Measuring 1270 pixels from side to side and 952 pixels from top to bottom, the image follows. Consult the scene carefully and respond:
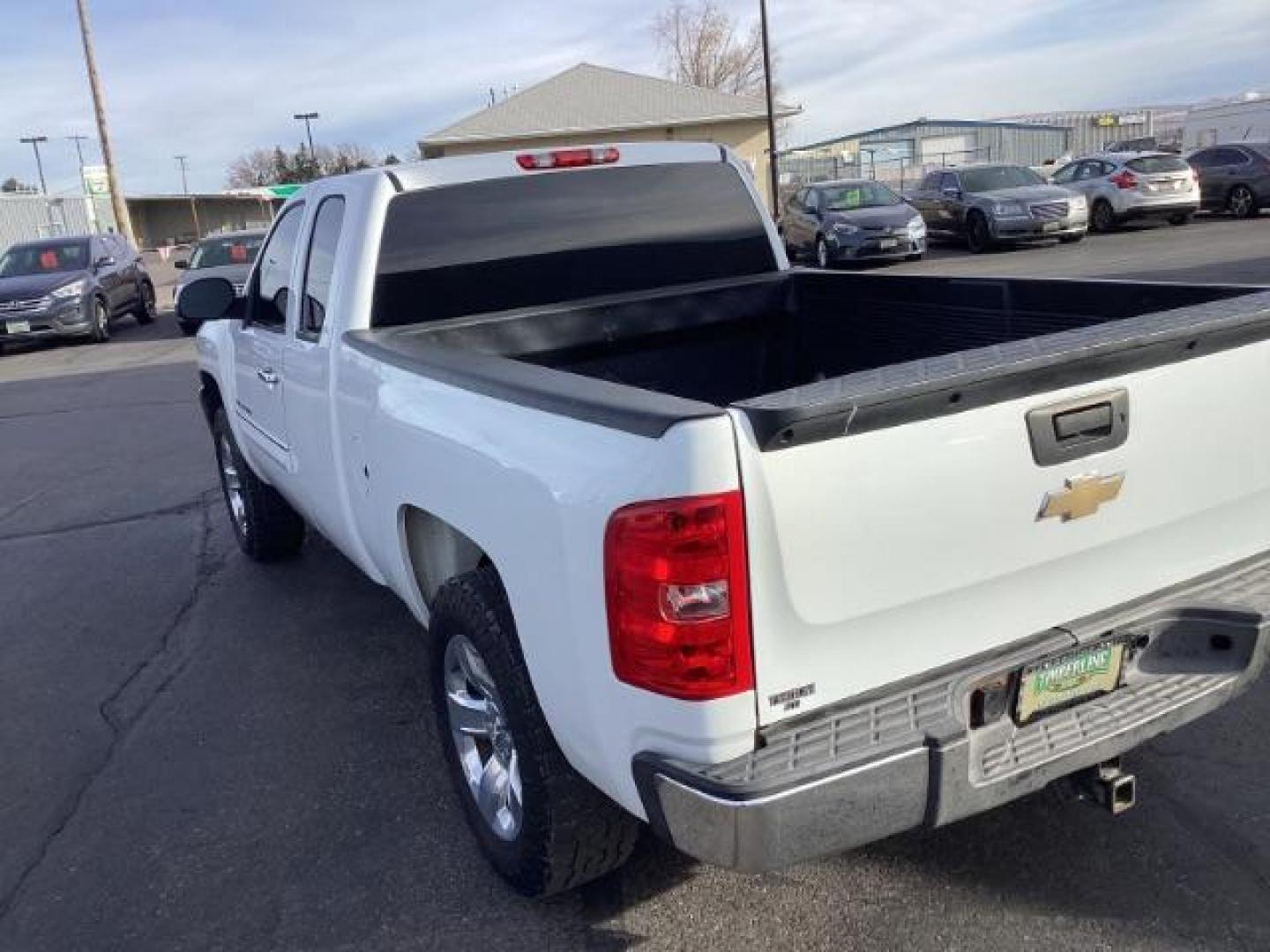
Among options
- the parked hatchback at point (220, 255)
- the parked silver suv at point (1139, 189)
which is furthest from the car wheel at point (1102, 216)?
the parked hatchback at point (220, 255)

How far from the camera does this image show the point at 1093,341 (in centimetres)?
243

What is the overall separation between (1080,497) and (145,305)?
2210cm

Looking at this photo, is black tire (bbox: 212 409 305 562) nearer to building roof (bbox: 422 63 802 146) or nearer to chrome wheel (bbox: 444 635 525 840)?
chrome wheel (bbox: 444 635 525 840)

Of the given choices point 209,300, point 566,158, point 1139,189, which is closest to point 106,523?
point 209,300

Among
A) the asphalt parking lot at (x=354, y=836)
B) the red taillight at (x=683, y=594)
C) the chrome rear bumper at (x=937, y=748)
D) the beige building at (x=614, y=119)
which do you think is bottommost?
the asphalt parking lot at (x=354, y=836)

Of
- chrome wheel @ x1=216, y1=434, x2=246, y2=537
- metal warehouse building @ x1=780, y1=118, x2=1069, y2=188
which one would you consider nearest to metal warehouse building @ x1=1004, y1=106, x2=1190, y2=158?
metal warehouse building @ x1=780, y1=118, x2=1069, y2=188

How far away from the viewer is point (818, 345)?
15.5 ft

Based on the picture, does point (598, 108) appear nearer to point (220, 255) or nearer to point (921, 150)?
point (220, 255)

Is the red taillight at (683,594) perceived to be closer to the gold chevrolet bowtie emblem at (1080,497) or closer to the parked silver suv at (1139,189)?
the gold chevrolet bowtie emblem at (1080,497)

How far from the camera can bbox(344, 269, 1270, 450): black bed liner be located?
2.21 m

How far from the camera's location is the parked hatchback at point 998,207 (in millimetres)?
21000

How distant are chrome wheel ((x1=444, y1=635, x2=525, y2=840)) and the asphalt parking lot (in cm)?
21

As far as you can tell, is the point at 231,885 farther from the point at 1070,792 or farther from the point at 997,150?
the point at 997,150

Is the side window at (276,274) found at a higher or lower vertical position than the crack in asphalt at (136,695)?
higher
